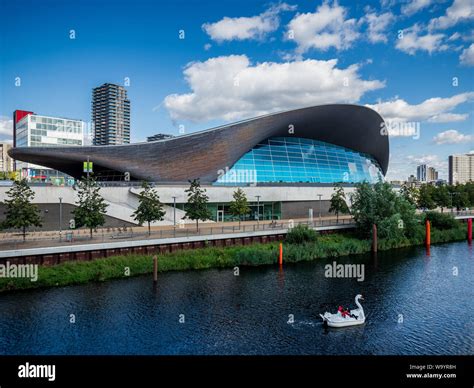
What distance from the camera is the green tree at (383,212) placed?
1235 inches

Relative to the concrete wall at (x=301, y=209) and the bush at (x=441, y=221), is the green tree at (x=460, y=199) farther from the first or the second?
the concrete wall at (x=301, y=209)

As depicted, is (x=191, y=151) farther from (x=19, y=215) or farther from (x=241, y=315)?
(x=241, y=315)

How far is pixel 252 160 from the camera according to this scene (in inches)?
1703

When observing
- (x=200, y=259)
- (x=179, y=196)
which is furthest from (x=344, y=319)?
(x=179, y=196)

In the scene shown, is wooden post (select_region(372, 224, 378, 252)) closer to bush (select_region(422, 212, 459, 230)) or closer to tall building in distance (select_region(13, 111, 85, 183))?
bush (select_region(422, 212, 459, 230))

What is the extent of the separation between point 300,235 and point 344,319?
13326 mm

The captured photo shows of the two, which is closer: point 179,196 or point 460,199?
point 179,196

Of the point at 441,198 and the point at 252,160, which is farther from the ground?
the point at 252,160

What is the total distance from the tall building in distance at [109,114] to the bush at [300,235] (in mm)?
153164

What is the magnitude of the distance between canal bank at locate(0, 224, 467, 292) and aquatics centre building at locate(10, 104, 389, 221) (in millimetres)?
8661

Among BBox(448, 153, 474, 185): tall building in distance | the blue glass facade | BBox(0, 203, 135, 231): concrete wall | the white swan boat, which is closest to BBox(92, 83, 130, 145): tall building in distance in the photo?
BBox(448, 153, 474, 185): tall building in distance

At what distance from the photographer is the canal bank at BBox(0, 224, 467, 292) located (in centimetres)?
1954

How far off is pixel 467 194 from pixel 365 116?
57.2 feet
